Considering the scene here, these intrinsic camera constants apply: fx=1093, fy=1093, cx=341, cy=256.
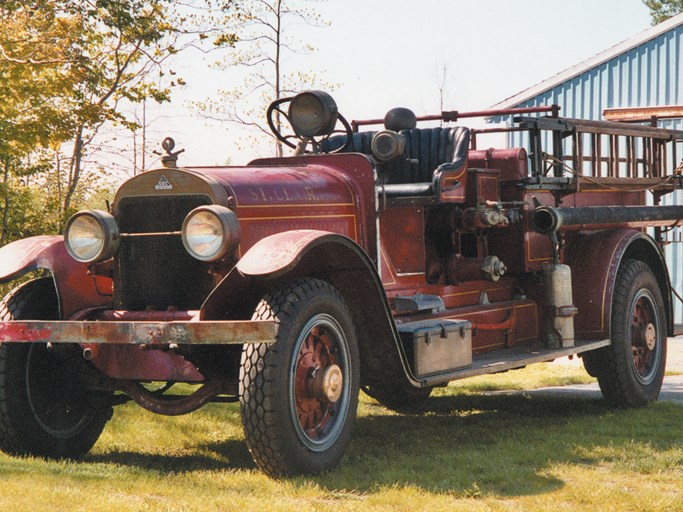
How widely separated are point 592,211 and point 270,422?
4.00m

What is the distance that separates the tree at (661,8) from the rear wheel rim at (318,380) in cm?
4265

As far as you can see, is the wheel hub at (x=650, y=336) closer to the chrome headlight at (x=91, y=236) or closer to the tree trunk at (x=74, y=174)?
the chrome headlight at (x=91, y=236)

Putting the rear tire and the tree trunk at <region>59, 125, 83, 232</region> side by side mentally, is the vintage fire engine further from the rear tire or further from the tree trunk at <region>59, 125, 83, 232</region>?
the tree trunk at <region>59, 125, 83, 232</region>

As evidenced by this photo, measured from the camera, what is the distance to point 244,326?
5000 millimetres

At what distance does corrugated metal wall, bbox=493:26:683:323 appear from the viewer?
54.6 ft

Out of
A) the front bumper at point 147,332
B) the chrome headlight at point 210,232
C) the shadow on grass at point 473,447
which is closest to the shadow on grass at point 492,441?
the shadow on grass at point 473,447

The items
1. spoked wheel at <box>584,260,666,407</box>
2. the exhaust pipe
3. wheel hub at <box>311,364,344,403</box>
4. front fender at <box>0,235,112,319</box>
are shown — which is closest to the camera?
wheel hub at <box>311,364,344,403</box>

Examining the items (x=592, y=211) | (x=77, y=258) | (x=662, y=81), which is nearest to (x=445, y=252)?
(x=592, y=211)

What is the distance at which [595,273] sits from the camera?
8133mm

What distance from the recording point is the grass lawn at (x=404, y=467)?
4836 mm

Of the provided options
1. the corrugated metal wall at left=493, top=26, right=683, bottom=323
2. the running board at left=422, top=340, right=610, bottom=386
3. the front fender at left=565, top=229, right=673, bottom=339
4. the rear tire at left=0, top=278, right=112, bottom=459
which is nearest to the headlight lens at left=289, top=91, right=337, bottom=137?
the running board at left=422, top=340, right=610, bottom=386

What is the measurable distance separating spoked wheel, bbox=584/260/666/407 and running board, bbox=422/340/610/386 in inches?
8.9

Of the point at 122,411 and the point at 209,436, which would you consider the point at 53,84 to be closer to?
the point at 122,411

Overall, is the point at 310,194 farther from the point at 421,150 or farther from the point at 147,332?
the point at 421,150
